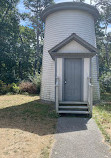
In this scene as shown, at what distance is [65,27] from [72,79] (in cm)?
388

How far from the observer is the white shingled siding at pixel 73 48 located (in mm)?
6976

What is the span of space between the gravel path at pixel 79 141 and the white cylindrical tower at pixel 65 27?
3.97m

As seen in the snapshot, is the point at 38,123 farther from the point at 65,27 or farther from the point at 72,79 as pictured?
the point at 65,27

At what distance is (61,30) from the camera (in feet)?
29.7

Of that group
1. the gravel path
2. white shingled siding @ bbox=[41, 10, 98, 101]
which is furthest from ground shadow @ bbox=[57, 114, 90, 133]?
white shingled siding @ bbox=[41, 10, 98, 101]

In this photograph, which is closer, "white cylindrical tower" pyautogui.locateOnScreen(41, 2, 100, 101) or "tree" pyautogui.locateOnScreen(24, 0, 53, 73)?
"white cylindrical tower" pyautogui.locateOnScreen(41, 2, 100, 101)

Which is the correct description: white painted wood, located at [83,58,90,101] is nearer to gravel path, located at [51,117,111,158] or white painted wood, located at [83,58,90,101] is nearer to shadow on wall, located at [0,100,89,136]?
shadow on wall, located at [0,100,89,136]

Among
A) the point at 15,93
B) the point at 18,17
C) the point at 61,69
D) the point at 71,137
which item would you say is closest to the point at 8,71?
the point at 15,93

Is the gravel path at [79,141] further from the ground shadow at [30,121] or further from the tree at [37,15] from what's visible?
the tree at [37,15]

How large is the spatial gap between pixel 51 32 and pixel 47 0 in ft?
51.0

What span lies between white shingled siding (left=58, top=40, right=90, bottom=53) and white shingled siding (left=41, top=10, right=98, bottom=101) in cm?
210

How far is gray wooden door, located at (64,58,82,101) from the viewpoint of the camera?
695 centimetres

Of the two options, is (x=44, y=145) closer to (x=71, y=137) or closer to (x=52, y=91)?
(x=71, y=137)

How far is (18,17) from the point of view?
69.1 feet
